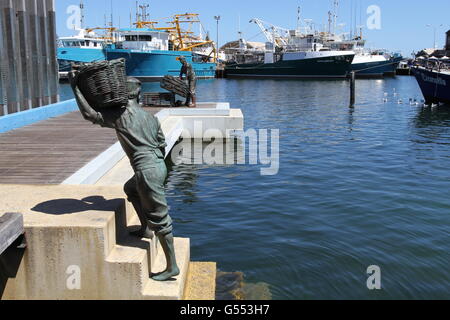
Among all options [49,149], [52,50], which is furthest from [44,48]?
[49,149]

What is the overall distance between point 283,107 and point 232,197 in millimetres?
21514

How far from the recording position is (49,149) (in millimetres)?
9797

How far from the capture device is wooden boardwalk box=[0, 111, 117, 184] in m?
7.70

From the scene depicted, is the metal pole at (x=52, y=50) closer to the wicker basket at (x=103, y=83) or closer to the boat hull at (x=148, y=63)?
the wicker basket at (x=103, y=83)

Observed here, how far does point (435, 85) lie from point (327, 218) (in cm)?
2589

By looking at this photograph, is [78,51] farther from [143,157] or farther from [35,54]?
[143,157]

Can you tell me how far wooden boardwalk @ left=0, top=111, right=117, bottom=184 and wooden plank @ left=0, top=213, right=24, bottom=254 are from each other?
2898 mm

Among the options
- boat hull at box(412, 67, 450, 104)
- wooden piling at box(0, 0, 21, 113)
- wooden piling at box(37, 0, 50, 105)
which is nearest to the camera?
wooden piling at box(0, 0, 21, 113)

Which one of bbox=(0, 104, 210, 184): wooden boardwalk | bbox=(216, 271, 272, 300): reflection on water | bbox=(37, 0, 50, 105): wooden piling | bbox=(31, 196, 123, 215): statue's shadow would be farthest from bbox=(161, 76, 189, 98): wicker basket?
bbox=(31, 196, 123, 215): statue's shadow

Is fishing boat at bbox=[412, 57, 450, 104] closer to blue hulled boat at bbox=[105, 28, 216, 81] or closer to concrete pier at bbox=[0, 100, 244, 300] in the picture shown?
concrete pier at bbox=[0, 100, 244, 300]

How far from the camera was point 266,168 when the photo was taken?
1330 cm

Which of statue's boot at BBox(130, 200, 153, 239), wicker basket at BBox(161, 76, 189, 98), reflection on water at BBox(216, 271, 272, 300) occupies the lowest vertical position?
reflection on water at BBox(216, 271, 272, 300)

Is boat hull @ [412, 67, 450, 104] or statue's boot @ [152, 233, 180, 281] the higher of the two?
boat hull @ [412, 67, 450, 104]

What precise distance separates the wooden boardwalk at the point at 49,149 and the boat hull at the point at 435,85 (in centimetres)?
2484
